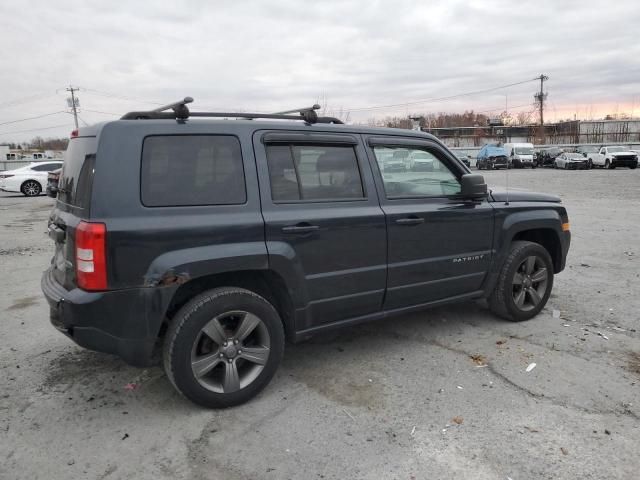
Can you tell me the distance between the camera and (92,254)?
2822mm

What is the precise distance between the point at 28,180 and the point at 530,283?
23.3 meters

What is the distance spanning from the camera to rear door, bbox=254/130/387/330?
11.1ft

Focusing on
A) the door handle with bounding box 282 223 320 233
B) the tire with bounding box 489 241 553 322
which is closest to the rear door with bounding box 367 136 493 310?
the tire with bounding box 489 241 553 322

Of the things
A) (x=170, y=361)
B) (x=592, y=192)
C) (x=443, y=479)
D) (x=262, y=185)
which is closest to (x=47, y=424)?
(x=170, y=361)

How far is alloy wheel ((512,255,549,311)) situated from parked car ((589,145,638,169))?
37.5 metres

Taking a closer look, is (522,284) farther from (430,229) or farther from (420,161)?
(420,161)

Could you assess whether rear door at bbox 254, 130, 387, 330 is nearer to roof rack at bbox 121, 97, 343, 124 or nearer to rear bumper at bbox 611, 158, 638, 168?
roof rack at bbox 121, 97, 343, 124

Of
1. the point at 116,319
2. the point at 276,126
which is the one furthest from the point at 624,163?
the point at 116,319

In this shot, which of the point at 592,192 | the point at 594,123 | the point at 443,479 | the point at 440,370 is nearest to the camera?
the point at 443,479

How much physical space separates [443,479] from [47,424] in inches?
96.1

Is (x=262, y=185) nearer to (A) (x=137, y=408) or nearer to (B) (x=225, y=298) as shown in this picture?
(B) (x=225, y=298)

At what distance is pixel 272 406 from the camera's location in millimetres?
3334

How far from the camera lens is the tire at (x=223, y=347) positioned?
3.07 metres

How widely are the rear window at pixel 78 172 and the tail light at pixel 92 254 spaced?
0.19 meters
